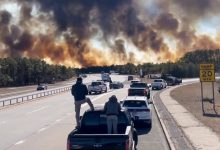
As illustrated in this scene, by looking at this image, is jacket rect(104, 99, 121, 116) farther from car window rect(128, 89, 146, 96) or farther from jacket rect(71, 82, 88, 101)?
car window rect(128, 89, 146, 96)

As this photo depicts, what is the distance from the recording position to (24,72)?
409ft

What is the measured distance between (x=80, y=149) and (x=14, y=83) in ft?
359

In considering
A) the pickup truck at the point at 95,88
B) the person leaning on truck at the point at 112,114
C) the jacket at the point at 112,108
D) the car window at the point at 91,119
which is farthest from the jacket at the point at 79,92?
the pickup truck at the point at 95,88

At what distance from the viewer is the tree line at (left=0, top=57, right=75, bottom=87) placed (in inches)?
4506

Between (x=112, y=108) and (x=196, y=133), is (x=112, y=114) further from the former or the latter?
(x=196, y=133)

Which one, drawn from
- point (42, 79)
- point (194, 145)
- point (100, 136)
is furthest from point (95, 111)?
point (42, 79)

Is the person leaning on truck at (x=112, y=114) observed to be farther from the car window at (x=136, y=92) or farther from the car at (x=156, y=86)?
the car at (x=156, y=86)

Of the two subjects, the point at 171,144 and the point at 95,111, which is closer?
the point at 95,111

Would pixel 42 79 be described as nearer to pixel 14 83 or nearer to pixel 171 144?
pixel 14 83

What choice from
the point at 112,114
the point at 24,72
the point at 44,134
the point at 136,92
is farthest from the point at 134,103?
the point at 24,72

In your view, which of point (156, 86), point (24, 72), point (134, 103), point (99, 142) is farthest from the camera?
point (24, 72)

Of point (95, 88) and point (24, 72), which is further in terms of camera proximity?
point (24, 72)

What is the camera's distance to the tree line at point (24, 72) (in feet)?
375

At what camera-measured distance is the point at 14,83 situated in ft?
391
